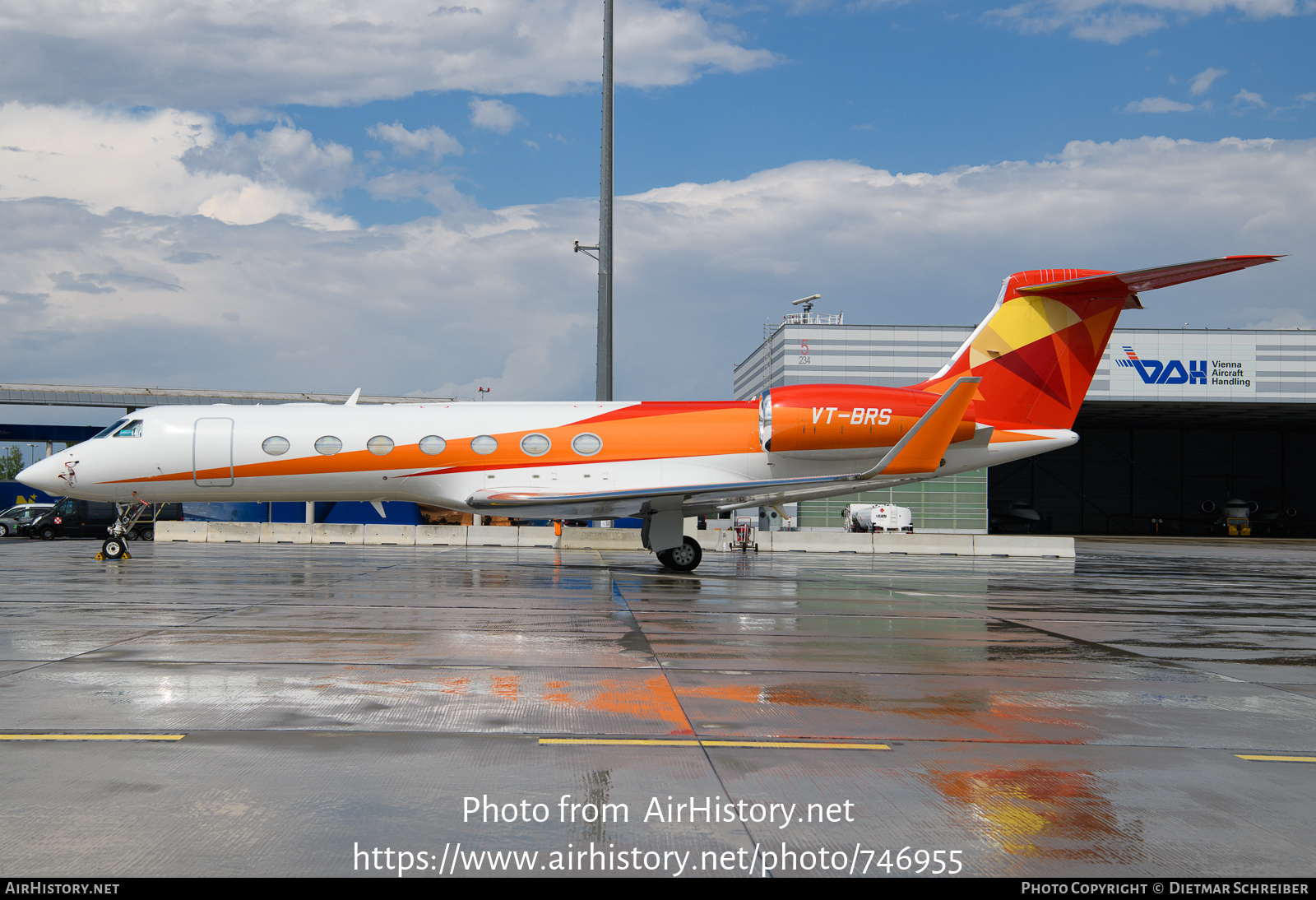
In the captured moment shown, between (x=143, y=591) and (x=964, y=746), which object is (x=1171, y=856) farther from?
(x=143, y=591)

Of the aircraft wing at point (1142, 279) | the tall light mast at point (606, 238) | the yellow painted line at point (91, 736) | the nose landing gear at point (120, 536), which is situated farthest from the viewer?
the tall light mast at point (606, 238)

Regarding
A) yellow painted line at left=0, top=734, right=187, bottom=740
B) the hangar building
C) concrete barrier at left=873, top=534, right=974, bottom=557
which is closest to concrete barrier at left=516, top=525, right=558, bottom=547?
concrete barrier at left=873, top=534, right=974, bottom=557

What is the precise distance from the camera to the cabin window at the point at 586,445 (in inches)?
695

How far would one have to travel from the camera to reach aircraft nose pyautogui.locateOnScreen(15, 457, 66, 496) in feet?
60.0

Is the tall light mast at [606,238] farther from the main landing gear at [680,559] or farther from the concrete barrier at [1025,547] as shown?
the concrete barrier at [1025,547]

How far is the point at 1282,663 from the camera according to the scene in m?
8.89

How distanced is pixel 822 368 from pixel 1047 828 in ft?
155

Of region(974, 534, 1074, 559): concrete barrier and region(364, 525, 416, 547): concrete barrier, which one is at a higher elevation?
region(364, 525, 416, 547): concrete barrier

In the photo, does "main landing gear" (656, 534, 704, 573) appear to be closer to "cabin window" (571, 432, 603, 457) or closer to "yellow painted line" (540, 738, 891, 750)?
"cabin window" (571, 432, 603, 457)

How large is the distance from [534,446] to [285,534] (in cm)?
1909

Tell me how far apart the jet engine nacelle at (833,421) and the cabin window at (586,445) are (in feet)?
10.5

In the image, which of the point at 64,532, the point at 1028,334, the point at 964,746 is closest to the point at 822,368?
the point at 1028,334

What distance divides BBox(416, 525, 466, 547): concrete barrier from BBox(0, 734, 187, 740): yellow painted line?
2687cm

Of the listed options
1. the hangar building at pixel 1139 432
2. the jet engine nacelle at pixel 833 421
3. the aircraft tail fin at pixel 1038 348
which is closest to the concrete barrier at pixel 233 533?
the jet engine nacelle at pixel 833 421
